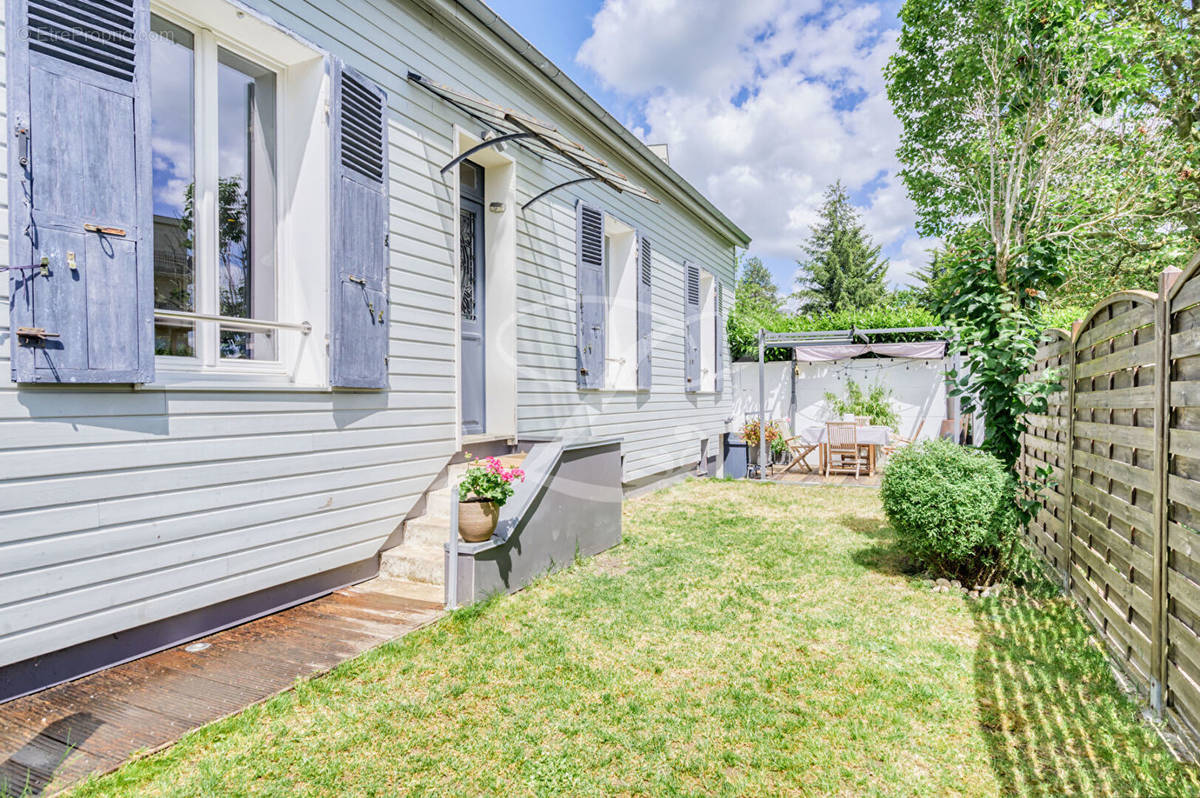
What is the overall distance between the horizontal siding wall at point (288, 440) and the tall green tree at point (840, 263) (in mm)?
25746

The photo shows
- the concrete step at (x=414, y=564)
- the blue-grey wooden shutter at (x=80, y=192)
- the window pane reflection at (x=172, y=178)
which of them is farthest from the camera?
the concrete step at (x=414, y=564)

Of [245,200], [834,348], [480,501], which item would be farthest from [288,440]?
[834,348]

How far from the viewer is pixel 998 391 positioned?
4.59m

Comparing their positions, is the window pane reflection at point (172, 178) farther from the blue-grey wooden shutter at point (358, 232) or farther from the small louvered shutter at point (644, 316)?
the small louvered shutter at point (644, 316)

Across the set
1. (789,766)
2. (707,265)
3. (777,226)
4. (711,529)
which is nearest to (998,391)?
(711,529)

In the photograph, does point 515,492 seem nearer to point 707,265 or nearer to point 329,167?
point 329,167

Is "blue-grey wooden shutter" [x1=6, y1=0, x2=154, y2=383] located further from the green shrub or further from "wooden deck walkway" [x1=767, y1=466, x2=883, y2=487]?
"wooden deck walkway" [x1=767, y1=466, x2=883, y2=487]

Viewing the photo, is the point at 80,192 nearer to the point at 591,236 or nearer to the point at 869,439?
the point at 591,236

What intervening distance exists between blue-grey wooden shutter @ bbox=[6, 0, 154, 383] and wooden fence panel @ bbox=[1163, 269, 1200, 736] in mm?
4217

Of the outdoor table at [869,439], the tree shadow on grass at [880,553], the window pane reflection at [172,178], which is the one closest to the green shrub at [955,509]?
the tree shadow on grass at [880,553]

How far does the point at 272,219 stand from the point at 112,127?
3.52ft

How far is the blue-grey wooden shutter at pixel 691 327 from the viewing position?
9.91 metres

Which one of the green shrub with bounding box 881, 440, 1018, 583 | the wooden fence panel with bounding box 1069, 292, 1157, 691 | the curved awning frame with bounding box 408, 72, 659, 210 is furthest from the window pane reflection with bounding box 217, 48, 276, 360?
the wooden fence panel with bounding box 1069, 292, 1157, 691

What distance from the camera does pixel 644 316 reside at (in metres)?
8.35
